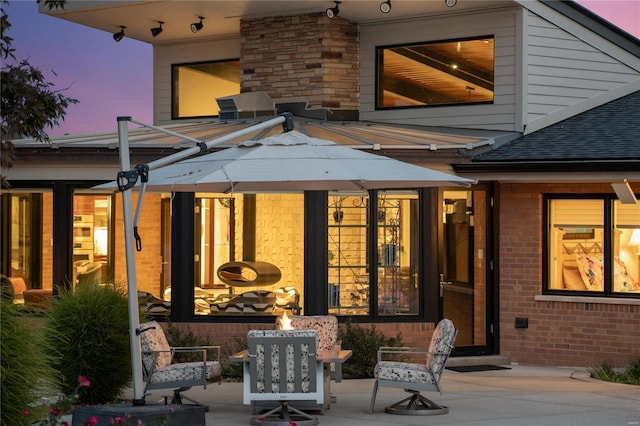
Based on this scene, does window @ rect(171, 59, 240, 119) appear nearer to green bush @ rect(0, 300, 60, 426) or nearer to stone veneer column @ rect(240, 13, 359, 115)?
stone veneer column @ rect(240, 13, 359, 115)

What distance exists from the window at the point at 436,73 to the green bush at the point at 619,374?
4.59m

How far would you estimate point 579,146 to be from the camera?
49.1 feet

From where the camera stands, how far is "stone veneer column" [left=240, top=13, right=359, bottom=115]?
56.0ft

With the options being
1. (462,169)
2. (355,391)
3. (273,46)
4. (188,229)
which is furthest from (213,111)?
(355,391)

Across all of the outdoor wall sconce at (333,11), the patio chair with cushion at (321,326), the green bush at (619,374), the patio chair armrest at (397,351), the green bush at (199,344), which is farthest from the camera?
the outdoor wall sconce at (333,11)

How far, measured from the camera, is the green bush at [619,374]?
44.7 ft

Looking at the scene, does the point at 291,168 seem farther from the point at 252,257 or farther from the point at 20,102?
the point at 252,257

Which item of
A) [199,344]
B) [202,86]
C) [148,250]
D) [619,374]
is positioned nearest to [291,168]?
[199,344]

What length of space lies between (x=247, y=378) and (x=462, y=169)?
5.74m

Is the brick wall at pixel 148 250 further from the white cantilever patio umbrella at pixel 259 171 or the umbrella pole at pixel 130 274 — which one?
the umbrella pole at pixel 130 274

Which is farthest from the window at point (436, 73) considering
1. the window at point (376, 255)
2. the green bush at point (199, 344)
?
the green bush at point (199, 344)

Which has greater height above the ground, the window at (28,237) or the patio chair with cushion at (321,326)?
the window at (28,237)

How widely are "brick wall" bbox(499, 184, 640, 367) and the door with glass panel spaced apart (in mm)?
271

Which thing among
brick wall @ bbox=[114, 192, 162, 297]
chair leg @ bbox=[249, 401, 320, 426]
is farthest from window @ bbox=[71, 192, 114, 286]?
chair leg @ bbox=[249, 401, 320, 426]
